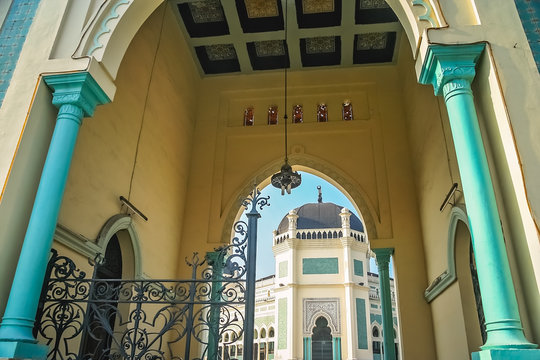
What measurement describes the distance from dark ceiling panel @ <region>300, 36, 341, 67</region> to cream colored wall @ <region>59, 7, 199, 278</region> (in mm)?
2184

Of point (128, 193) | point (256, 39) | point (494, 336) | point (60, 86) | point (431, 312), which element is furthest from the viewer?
point (256, 39)

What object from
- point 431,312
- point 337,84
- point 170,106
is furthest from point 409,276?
point 170,106

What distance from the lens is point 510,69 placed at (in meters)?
3.39

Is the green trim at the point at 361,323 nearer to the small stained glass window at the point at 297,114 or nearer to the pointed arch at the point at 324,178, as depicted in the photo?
the pointed arch at the point at 324,178

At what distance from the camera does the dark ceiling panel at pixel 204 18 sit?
759 centimetres

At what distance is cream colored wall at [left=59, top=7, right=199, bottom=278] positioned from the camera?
4.97m

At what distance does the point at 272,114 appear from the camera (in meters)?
8.73

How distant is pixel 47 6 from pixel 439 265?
5.57 m

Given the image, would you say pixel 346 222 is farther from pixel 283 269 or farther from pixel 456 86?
pixel 456 86

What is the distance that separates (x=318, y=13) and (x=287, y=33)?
65 cm

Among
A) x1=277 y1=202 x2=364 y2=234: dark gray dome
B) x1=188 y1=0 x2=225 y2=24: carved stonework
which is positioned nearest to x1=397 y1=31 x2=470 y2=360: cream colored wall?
x1=188 y1=0 x2=225 y2=24: carved stonework

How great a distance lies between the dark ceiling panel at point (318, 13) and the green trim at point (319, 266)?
16.0 meters


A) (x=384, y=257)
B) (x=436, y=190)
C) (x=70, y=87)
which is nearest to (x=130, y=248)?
(x=70, y=87)

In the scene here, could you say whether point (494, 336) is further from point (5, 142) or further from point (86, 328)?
point (5, 142)
